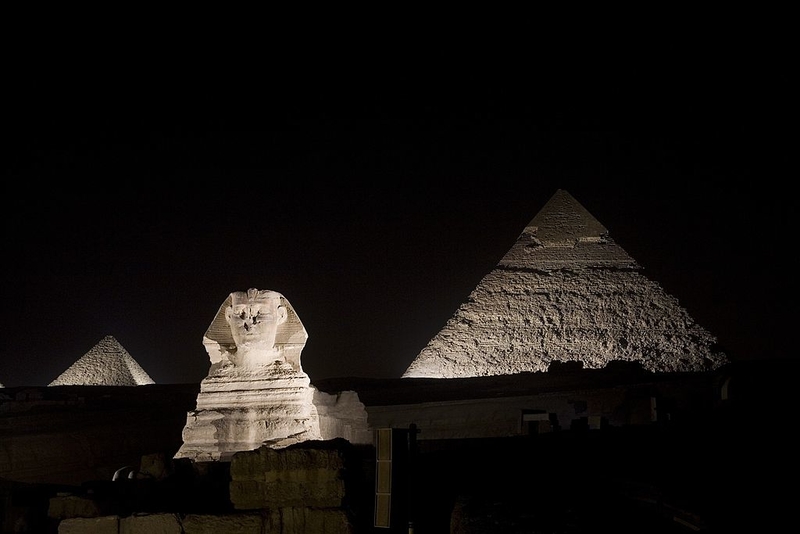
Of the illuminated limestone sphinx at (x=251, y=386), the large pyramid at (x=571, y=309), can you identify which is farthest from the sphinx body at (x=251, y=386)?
the large pyramid at (x=571, y=309)

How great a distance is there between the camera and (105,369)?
3988cm

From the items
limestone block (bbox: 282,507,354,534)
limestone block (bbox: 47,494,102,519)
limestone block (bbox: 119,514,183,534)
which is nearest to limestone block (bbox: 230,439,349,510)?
limestone block (bbox: 282,507,354,534)

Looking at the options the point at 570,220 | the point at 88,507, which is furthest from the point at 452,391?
the point at 88,507

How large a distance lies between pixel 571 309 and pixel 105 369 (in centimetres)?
→ 2437

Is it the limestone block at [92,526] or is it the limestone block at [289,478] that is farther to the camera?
the limestone block at [92,526]

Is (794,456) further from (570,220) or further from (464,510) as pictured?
(570,220)

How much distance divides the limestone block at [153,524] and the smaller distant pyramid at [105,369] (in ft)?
120

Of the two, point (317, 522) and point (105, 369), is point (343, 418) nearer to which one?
point (317, 522)

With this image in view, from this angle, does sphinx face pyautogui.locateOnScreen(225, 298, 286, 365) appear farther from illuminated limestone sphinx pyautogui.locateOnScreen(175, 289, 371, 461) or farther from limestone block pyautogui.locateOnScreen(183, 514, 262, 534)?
limestone block pyautogui.locateOnScreen(183, 514, 262, 534)

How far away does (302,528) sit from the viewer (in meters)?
3.87

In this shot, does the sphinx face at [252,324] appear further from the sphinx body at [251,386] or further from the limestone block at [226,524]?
the limestone block at [226,524]

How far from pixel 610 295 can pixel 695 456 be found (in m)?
51.5

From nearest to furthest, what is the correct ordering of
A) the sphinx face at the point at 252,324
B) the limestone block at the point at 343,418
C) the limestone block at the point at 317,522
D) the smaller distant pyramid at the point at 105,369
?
1. the limestone block at the point at 317,522
2. the sphinx face at the point at 252,324
3. the limestone block at the point at 343,418
4. the smaller distant pyramid at the point at 105,369

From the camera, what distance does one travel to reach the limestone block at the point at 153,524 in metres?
3.96
